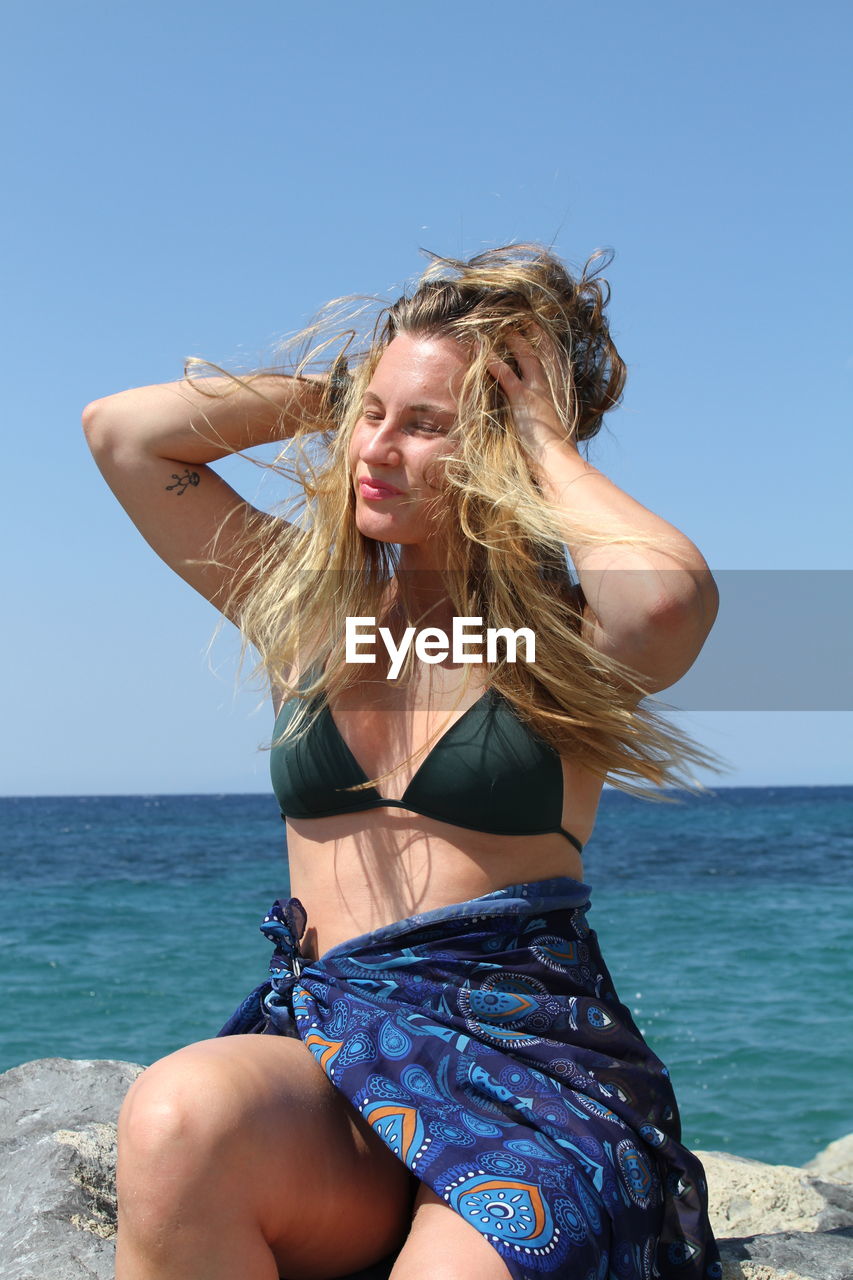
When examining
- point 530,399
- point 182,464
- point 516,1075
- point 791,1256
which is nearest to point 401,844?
point 516,1075

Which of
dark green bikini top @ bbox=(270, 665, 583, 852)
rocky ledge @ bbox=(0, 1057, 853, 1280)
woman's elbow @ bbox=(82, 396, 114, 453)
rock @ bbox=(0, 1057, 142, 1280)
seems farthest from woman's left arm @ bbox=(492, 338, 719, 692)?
rock @ bbox=(0, 1057, 142, 1280)

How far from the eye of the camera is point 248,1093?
1.63 meters

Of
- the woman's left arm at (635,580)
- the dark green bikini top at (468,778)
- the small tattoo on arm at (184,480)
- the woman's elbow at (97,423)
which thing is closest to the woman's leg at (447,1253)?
the dark green bikini top at (468,778)

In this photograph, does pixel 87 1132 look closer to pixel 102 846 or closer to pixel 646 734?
pixel 646 734

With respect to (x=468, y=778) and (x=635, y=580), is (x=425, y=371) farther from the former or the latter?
(x=468, y=778)

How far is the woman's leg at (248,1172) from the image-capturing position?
4.99ft

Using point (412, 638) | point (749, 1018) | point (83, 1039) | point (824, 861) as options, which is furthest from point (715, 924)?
point (412, 638)

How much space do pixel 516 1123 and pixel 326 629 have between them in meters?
1.08

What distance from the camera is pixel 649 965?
12523 millimetres

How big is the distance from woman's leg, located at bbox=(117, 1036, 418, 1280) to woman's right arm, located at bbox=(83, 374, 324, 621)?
1143mm

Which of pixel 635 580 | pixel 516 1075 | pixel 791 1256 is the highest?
pixel 635 580

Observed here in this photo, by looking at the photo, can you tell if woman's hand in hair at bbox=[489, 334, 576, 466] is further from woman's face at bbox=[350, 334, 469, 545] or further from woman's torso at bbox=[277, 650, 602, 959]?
woman's torso at bbox=[277, 650, 602, 959]

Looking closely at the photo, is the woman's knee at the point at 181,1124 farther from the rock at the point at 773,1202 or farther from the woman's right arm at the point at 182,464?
the rock at the point at 773,1202

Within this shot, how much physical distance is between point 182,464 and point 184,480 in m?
0.04
